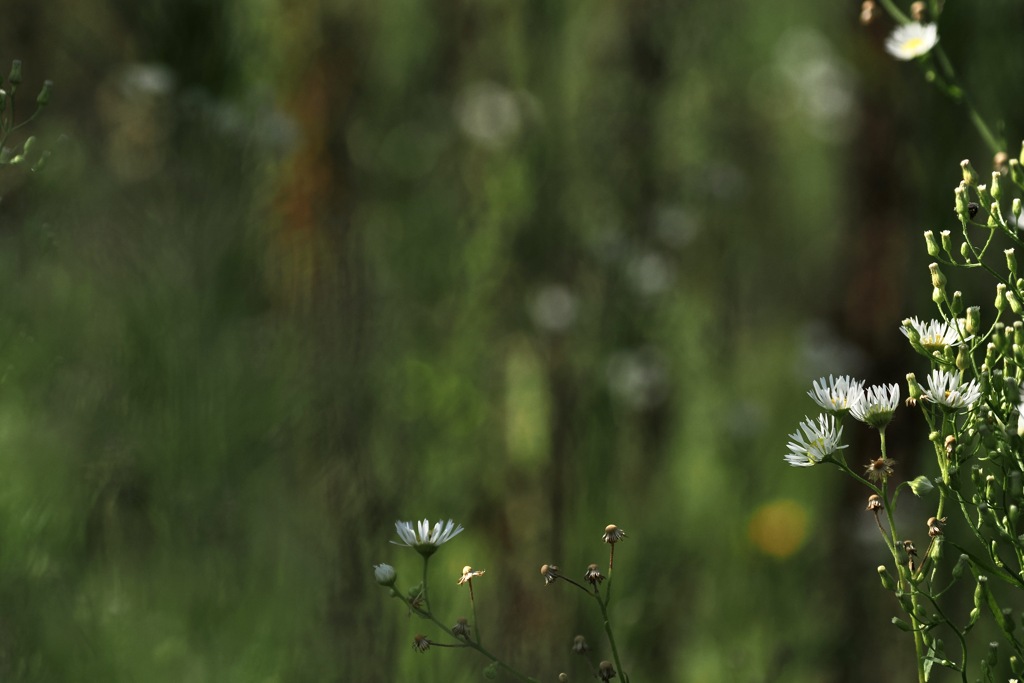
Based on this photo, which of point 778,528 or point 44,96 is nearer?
point 44,96

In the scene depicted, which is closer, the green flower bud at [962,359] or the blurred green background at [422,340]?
the green flower bud at [962,359]

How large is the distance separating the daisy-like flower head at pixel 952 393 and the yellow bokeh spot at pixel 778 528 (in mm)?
1946

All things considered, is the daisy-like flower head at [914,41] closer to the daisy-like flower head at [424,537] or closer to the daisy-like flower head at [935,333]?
the daisy-like flower head at [935,333]

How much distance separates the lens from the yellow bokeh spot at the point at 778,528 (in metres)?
2.83

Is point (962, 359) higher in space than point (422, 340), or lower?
A: lower

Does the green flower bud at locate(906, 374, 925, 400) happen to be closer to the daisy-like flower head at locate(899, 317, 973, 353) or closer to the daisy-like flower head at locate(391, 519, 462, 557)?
the daisy-like flower head at locate(899, 317, 973, 353)

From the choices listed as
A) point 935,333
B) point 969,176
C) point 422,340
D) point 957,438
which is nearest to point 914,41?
point 969,176

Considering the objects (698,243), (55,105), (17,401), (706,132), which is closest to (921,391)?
(17,401)

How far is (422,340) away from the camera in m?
2.90

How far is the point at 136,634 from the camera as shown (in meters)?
1.60

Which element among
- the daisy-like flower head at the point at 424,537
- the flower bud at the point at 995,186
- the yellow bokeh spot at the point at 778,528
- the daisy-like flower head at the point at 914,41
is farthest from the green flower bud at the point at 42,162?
the yellow bokeh spot at the point at 778,528

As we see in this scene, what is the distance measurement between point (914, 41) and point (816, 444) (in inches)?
32.8

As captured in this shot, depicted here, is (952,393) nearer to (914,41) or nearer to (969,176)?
(969,176)

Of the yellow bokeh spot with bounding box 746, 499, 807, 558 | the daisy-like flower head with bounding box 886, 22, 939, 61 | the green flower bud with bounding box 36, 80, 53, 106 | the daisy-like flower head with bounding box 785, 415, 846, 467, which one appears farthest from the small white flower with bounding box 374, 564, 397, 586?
the yellow bokeh spot with bounding box 746, 499, 807, 558
